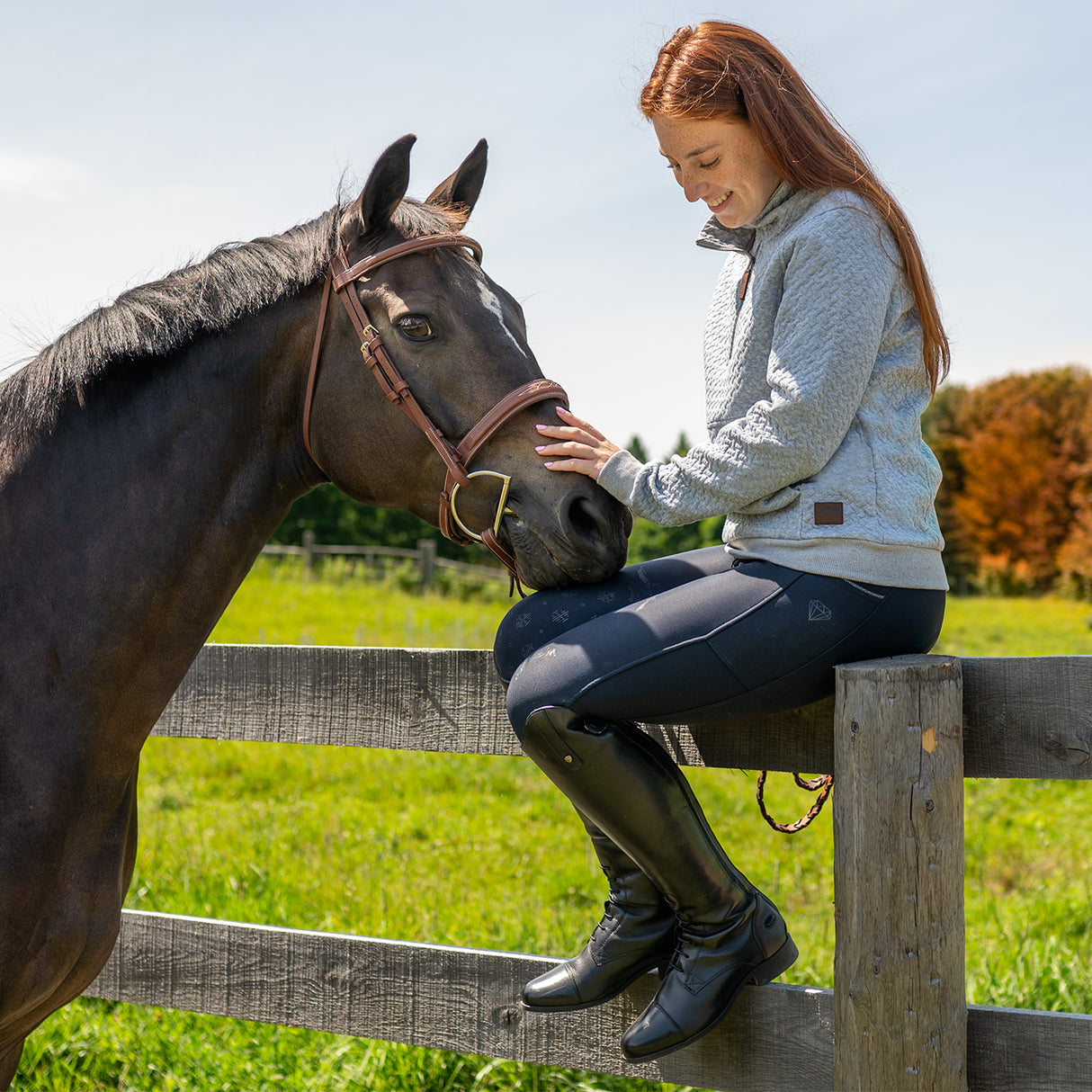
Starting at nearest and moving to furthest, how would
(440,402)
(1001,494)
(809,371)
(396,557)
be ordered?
1. (809,371)
2. (440,402)
3. (396,557)
4. (1001,494)

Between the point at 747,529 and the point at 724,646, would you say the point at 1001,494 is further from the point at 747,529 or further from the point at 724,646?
the point at 724,646

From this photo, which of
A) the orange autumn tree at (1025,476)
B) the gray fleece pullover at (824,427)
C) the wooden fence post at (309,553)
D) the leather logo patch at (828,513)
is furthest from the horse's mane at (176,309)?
the orange autumn tree at (1025,476)

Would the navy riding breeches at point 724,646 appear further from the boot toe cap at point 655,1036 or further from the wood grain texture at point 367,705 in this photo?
the boot toe cap at point 655,1036

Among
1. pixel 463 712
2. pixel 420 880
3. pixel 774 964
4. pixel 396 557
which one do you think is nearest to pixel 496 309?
pixel 463 712

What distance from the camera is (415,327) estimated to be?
2020 mm

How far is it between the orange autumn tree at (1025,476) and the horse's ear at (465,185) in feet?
139

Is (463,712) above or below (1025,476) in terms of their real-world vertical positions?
below

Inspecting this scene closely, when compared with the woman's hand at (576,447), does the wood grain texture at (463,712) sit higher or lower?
lower

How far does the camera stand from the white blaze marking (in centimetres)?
203

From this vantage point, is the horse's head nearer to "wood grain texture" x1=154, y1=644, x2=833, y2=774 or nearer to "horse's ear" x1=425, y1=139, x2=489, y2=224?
"horse's ear" x1=425, y1=139, x2=489, y2=224

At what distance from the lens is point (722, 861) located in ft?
5.89

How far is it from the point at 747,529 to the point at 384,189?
105 cm

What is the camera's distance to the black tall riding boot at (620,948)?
1.87m

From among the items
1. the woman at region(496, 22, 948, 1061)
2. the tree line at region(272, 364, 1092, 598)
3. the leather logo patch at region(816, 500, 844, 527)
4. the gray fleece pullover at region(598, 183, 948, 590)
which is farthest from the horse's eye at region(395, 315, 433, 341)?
the tree line at region(272, 364, 1092, 598)
